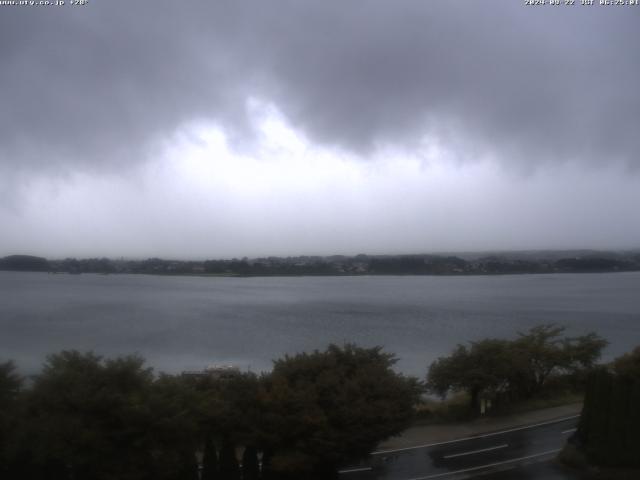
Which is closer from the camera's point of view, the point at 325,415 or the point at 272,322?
the point at 325,415

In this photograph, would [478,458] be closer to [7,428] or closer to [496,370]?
[496,370]

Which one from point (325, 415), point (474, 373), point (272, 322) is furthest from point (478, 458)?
point (272, 322)

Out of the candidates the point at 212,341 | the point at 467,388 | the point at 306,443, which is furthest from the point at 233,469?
the point at 212,341

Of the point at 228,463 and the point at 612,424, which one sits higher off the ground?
the point at 612,424

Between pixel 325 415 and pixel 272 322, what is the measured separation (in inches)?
1667

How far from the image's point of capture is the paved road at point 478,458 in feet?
45.4

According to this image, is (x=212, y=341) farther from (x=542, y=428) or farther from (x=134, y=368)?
(x=134, y=368)

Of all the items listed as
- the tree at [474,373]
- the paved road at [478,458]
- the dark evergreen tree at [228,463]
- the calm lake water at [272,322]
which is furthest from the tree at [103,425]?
the calm lake water at [272,322]

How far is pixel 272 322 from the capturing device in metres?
54.2

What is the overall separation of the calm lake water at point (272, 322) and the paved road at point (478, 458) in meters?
17.0

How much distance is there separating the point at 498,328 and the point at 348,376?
136ft

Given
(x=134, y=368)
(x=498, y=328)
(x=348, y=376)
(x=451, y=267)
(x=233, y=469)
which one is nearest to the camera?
(x=134, y=368)

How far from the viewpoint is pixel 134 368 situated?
1112 centimetres

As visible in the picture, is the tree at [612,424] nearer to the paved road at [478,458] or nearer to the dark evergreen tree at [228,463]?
the paved road at [478,458]
